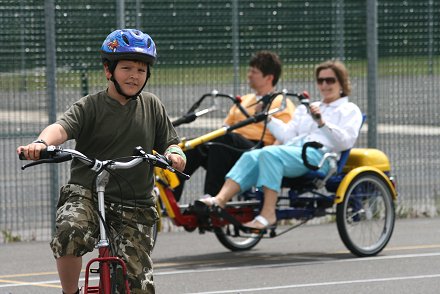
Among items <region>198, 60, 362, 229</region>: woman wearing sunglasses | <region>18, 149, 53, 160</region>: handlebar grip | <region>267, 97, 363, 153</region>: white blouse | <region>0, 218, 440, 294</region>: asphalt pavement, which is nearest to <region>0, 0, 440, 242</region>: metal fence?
<region>0, 218, 440, 294</region>: asphalt pavement

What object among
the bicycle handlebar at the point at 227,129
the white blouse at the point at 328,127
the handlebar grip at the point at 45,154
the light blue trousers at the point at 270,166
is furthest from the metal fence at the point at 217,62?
the handlebar grip at the point at 45,154

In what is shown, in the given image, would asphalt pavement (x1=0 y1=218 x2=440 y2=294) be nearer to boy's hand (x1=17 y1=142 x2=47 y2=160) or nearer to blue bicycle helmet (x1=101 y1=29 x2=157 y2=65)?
blue bicycle helmet (x1=101 y1=29 x2=157 y2=65)

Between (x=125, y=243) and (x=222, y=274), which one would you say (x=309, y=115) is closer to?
(x=222, y=274)

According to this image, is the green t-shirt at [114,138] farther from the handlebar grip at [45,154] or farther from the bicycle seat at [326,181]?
the bicycle seat at [326,181]

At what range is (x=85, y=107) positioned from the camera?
6.17m

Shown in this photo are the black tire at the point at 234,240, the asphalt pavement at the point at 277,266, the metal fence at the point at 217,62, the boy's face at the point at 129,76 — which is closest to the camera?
the boy's face at the point at 129,76

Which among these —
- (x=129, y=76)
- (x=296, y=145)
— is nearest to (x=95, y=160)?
(x=129, y=76)

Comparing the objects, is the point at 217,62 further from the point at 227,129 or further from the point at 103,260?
the point at 103,260

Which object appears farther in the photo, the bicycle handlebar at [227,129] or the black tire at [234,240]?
the black tire at [234,240]

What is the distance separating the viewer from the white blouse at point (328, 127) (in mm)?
10320

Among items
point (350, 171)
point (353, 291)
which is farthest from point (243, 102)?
point (353, 291)

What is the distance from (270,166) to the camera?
33.1 feet

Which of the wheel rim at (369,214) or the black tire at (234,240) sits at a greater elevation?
the wheel rim at (369,214)

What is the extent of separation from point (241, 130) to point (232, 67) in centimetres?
173
